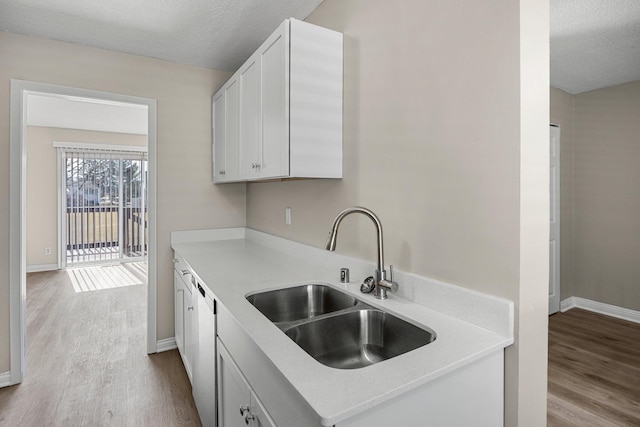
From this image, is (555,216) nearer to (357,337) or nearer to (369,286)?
(369,286)

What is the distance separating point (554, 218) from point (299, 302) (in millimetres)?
3164

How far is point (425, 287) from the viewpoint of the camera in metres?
1.33

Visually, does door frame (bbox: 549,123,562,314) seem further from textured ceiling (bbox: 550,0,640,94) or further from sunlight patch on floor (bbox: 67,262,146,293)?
sunlight patch on floor (bbox: 67,262,146,293)

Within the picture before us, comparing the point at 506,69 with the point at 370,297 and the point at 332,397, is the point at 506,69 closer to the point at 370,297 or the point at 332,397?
the point at 370,297

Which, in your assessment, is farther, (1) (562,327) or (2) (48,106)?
(2) (48,106)

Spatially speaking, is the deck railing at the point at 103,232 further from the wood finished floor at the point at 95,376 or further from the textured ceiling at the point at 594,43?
the textured ceiling at the point at 594,43

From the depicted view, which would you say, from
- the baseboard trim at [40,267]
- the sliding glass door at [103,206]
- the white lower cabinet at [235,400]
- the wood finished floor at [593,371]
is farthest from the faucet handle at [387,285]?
the baseboard trim at [40,267]

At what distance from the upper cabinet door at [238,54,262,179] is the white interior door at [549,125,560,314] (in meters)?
3.10

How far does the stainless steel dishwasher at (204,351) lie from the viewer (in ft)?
5.04

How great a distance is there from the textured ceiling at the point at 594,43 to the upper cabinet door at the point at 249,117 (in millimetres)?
1798

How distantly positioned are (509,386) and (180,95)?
2939 mm

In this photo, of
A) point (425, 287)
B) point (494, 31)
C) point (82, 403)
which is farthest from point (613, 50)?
point (82, 403)

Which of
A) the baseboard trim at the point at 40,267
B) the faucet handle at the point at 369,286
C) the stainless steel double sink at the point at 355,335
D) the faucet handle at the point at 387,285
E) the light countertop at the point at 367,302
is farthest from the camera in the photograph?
the baseboard trim at the point at 40,267

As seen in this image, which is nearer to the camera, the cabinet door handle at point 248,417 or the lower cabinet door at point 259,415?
the lower cabinet door at point 259,415
